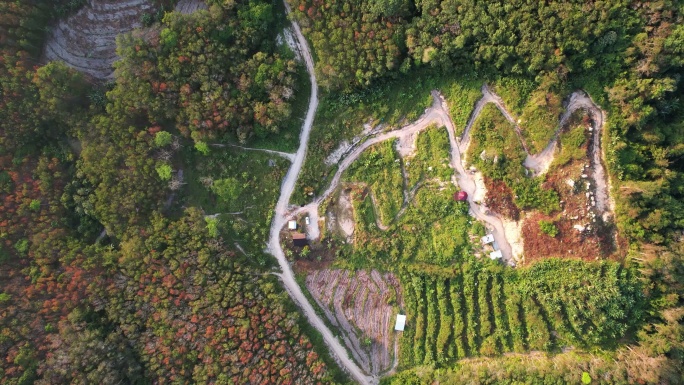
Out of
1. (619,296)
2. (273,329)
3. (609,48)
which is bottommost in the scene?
(273,329)

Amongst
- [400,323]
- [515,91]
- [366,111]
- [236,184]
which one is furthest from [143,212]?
[515,91]

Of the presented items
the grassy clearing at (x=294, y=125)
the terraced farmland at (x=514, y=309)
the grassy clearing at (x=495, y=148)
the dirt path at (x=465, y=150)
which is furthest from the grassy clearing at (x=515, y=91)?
the grassy clearing at (x=294, y=125)

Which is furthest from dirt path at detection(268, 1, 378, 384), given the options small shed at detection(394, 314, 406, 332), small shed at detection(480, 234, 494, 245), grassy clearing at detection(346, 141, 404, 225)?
small shed at detection(480, 234, 494, 245)

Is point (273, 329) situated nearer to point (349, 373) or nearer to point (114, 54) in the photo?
point (349, 373)

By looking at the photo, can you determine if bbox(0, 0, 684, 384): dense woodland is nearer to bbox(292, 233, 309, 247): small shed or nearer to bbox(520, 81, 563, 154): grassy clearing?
bbox(520, 81, 563, 154): grassy clearing

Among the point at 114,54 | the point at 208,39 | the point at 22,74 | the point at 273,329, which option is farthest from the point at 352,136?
the point at 22,74

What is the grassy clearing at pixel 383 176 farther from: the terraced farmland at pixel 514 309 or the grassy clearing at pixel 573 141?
the grassy clearing at pixel 573 141
